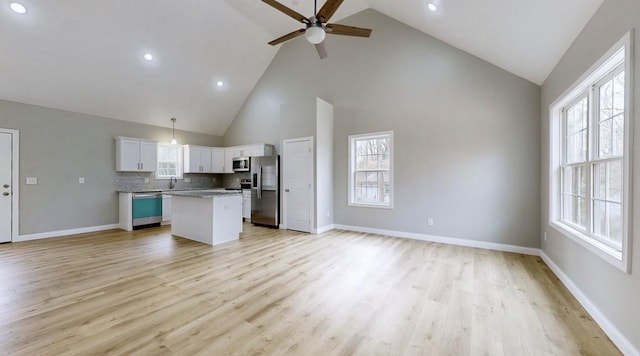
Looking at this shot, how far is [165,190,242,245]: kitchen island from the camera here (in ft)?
15.2

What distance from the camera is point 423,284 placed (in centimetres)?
301

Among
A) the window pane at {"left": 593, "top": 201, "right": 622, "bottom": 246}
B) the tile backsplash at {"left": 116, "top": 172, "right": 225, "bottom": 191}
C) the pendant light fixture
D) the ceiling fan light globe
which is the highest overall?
the ceiling fan light globe

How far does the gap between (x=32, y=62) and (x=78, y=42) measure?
0.86 metres

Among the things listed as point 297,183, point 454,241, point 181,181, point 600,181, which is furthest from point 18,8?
point 454,241

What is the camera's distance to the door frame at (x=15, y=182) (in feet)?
15.9

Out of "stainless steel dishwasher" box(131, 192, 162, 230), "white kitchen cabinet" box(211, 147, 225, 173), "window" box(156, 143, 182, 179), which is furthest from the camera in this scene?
"white kitchen cabinet" box(211, 147, 225, 173)

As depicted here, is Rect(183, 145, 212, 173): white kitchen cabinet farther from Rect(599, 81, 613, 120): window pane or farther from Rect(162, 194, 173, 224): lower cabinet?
Rect(599, 81, 613, 120): window pane

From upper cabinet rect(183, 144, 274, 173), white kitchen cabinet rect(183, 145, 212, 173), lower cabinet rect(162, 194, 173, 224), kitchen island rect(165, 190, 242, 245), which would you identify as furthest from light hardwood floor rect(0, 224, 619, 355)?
A: white kitchen cabinet rect(183, 145, 212, 173)

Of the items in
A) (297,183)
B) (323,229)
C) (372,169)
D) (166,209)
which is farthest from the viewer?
(166,209)

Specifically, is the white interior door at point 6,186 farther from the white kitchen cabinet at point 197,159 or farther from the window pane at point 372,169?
the window pane at point 372,169

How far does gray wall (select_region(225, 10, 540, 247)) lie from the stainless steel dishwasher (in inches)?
135

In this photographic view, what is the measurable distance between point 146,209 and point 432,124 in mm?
6583

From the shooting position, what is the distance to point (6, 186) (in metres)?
4.79

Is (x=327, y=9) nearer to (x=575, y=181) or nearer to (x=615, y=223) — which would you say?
(x=615, y=223)
